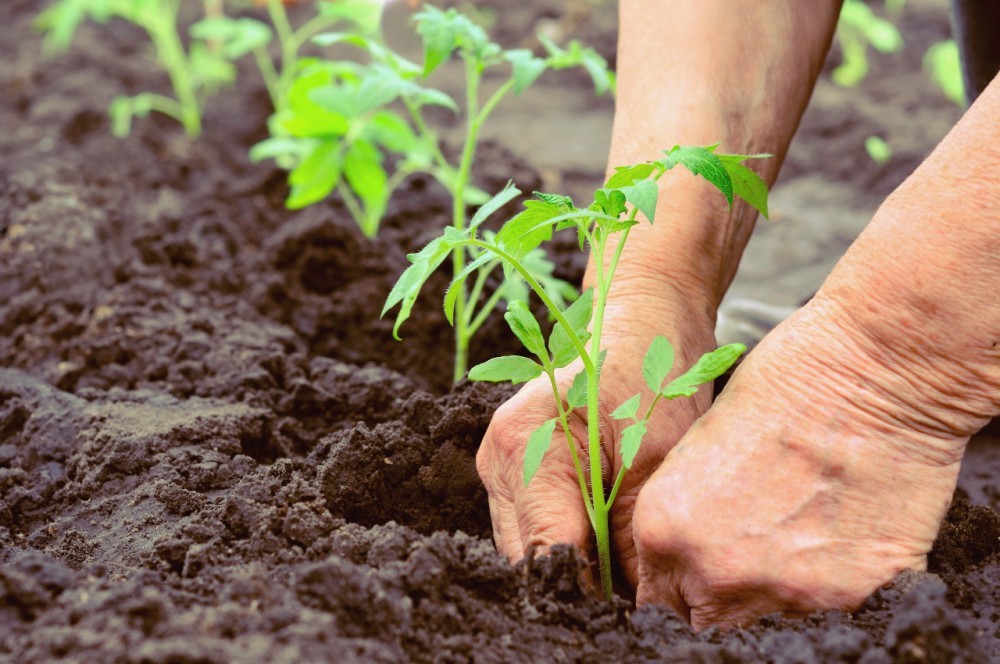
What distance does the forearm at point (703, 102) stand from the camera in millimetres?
1811

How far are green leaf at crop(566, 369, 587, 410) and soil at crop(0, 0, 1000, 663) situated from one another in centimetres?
21

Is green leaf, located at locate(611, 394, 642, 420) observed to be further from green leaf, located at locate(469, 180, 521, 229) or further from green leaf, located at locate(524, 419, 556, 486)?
green leaf, located at locate(469, 180, 521, 229)

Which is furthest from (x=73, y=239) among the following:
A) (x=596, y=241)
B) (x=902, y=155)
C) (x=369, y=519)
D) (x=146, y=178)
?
(x=902, y=155)

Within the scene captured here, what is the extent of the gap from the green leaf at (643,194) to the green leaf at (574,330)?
0.19 m

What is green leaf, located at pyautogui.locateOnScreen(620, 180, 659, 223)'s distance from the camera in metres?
1.21

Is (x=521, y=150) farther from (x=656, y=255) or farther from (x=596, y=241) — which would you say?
(x=596, y=241)

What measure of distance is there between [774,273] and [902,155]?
956 millimetres

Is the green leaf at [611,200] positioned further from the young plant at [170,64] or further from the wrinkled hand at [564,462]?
the young plant at [170,64]

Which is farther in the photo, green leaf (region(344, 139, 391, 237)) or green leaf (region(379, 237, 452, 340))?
green leaf (region(344, 139, 391, 237))

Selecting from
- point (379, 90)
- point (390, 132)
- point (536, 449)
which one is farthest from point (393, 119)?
point (536, 449)

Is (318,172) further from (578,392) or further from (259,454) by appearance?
(578,392)

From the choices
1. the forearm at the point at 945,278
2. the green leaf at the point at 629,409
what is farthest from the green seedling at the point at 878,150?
the green leaf at the point at 629,409

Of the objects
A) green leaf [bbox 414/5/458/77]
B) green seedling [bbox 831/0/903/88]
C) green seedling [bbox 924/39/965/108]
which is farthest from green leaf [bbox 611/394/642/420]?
green seedling [bbox 831/0/903/88]

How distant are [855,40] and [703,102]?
361cm
